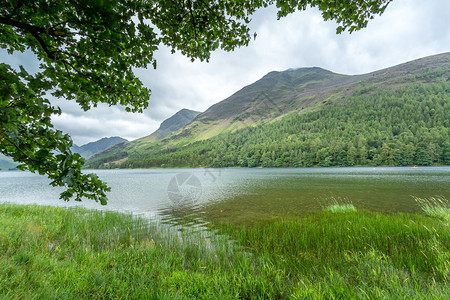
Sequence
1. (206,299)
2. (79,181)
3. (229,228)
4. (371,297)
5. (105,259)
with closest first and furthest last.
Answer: (79,181) → (371,297) → (206,299) → (105,259) → (229,228)

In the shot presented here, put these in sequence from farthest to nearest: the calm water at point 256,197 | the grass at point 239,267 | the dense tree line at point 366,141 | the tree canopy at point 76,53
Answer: the dense tree line at point 366,141 → the calm water at point 256,197 → the grass at point 239,267 → the tree canopy at point 76,53

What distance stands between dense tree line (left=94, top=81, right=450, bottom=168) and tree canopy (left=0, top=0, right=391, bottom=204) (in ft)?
426

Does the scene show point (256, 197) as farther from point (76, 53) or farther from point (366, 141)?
point (366, 141)

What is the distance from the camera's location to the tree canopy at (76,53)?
2193 millimetres

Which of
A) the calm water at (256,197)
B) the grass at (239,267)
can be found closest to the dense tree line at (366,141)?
Answer: the calm water at (256,197)

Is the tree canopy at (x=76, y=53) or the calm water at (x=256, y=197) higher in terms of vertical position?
the tree canopy at (x=76, y=53)

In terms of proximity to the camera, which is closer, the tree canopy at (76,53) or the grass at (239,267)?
the tree canopy at (76,53)

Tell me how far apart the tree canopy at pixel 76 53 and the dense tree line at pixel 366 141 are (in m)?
130

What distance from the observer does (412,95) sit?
194250 mm

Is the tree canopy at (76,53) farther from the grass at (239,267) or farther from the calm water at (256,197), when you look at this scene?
the calm water at (256,197)

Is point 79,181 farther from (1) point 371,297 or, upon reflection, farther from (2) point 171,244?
(2) point 171,244

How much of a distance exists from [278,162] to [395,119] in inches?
4497

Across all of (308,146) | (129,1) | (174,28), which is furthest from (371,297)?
(308,146)

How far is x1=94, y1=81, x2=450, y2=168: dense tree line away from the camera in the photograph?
10275cm
